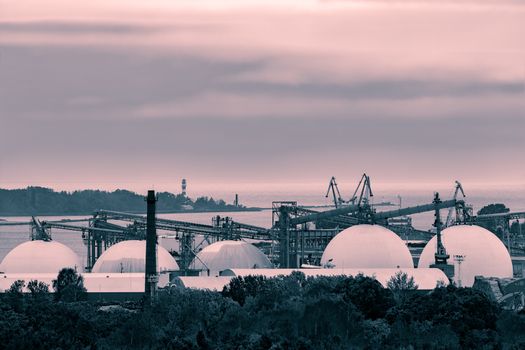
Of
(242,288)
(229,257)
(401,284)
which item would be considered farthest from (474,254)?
(242,288)

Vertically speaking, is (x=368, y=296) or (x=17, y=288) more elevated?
(x=17, y=288)

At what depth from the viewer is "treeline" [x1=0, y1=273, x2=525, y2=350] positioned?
59.7 metres

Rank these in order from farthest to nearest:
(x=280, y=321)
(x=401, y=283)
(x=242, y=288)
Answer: (x=401, y=283) < (x=242, y=288) < (x=280, y=321)

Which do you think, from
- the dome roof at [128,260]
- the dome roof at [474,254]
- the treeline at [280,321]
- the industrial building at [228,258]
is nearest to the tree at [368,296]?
the treeline at [280,321]

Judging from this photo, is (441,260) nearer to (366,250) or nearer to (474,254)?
(474,254)

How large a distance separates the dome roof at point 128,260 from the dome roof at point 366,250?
9.76 metres

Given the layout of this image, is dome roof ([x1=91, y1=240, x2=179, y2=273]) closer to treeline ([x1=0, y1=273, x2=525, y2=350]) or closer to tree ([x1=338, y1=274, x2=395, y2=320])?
treeline ([x1=0, y1=273, x2=525, y2=350])

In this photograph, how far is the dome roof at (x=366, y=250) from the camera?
9494 cm

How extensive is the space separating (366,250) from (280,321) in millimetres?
30588

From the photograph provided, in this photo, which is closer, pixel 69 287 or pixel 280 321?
pixel 280 321

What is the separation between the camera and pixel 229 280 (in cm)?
8744

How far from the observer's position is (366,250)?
9531 cm

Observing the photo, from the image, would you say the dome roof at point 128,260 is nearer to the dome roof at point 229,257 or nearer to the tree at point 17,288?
the dome roof at point 229,257

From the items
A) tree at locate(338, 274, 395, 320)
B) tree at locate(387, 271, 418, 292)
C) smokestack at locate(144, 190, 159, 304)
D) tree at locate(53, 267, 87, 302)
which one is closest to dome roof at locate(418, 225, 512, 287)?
tree at locate(387, 271, 418, 292)
